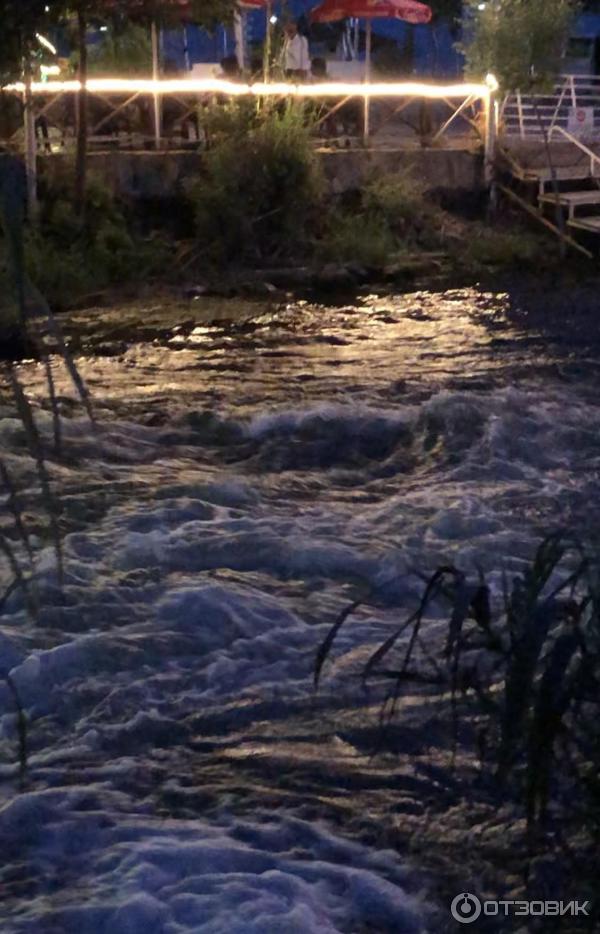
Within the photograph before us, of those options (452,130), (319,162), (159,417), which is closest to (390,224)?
(319,162)

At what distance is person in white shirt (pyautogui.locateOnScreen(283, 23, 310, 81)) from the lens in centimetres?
1563

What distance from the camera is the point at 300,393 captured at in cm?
941

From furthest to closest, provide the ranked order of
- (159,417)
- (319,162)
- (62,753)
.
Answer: (319,162) < (159,417) < (62,753)

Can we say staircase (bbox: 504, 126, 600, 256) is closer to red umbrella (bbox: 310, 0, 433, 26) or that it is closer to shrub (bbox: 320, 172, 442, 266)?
shrub (bbox: 320, 172, 442, 266)

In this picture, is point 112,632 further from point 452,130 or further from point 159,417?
point 452,130

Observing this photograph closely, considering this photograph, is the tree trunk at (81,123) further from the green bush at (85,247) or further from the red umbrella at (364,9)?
the red umbrella at (364,9)

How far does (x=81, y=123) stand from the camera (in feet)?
41.5

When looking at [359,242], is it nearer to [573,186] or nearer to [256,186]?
[256,186]

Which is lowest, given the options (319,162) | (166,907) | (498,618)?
(166,907)

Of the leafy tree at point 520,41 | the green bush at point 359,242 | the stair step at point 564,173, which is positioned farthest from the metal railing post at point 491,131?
the green bush at point 359,242

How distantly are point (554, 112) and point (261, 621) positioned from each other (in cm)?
1350

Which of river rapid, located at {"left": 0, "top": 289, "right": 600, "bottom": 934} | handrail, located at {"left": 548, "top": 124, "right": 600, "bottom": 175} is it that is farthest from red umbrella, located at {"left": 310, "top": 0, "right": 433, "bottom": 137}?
river rapid, located at {"left": 0, "top": 289, "right": 600, "bottom": 934}

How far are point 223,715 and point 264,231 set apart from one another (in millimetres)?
9997

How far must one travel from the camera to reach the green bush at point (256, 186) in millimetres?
13602
